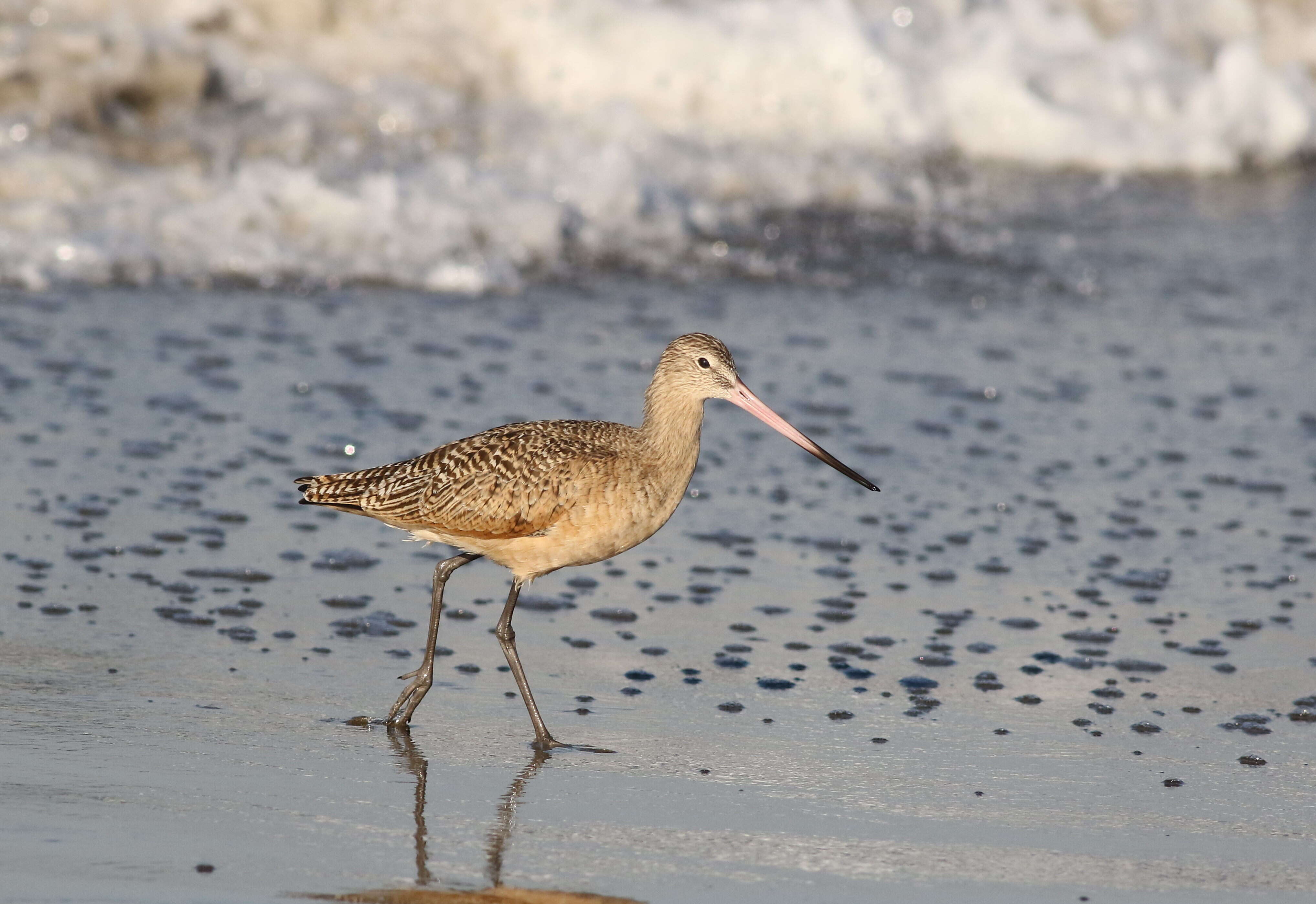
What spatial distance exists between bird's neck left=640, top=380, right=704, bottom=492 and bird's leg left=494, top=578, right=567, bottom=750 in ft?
1.86

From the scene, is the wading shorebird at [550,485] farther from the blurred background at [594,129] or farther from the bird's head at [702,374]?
the blurred background at [594,129]

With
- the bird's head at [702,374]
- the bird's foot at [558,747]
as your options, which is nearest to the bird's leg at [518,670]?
the bird's foot at [558,747]

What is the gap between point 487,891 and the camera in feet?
12.1

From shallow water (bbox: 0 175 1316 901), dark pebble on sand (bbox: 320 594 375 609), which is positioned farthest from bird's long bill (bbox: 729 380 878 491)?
dark pebble on sand (bbox: 320 594 375 609)

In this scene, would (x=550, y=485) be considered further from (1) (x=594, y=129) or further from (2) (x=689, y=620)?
(1) (x=594, y=129)

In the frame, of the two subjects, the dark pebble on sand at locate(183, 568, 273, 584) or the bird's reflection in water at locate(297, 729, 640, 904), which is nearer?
the bird's reflection in water at locate(297, 729, 640, 904)

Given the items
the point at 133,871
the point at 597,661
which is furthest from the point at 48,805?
the point at 597,661

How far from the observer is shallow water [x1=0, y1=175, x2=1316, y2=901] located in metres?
3.98

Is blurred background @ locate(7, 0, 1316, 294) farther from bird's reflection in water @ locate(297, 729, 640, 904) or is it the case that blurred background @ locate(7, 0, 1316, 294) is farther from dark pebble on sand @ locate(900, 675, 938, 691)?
bird's reflection in water @ locate(297, 729, 640, 904)

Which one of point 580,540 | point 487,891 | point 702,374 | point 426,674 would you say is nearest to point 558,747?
point 426,674

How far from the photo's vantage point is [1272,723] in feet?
16.3

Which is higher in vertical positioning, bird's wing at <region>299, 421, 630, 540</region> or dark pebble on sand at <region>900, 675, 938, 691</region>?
bird's wing at <region>299, 421, 630, 540</region>

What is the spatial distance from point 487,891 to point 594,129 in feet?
31.7

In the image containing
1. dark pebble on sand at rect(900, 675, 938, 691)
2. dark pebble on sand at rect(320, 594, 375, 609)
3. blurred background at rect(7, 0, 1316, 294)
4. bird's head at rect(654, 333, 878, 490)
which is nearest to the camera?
dark pebble on sand at rect(900, 675, 938, 691)
